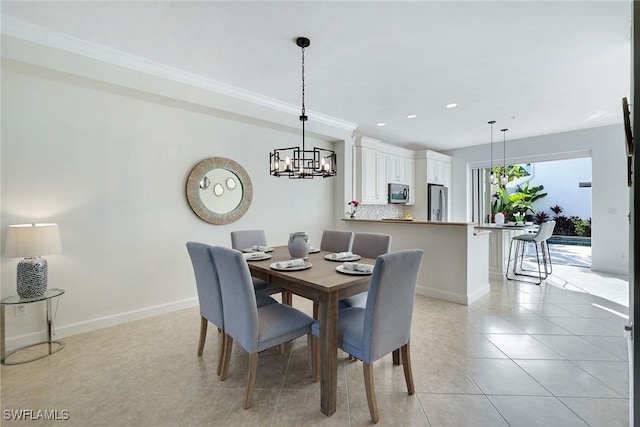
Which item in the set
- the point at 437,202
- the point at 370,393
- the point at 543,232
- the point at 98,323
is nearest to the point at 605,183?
the point at 543,232

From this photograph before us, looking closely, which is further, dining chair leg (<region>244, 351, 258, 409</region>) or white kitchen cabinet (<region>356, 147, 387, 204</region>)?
white kitchen cabinet (<region>356, 147, 387, 204</region>)

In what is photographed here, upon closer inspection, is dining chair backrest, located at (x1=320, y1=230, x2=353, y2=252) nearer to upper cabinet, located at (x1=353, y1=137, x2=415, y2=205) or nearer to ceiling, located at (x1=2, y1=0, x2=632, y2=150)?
ceiling, located at (x1=2, y1=0, x2=632, y2=150)

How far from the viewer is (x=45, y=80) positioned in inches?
103

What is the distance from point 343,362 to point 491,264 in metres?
3.79

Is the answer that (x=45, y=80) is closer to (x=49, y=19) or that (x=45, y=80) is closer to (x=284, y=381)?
(x=49, y=19)

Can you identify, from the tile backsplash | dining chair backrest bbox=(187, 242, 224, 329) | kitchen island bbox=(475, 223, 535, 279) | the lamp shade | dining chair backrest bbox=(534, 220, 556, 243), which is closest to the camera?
dining chair backrest bbox=(187, 242, 224, 329)

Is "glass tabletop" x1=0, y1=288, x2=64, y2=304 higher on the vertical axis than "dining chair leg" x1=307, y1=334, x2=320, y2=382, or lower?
higher

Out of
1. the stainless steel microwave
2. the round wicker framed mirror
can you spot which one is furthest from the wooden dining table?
the stainless steel microwave

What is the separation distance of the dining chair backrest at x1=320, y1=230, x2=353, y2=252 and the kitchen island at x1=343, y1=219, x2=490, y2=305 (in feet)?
4.24

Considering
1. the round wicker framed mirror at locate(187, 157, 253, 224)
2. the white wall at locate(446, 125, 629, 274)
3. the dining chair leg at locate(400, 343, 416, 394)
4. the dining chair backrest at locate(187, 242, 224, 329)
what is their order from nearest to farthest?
the dining chair leg at locate(400, 343, 416, 394)
the dining chair backrest at locate(187, 242, 224, 329)
the round wicker framed mirror at locate(187, 157, 253, 224)
the white wall at locate(446, 125, 629, 274)

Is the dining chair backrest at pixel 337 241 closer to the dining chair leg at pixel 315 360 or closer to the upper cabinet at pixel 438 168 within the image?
the dining chair leg at pixel 315 360

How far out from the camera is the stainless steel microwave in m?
5.90

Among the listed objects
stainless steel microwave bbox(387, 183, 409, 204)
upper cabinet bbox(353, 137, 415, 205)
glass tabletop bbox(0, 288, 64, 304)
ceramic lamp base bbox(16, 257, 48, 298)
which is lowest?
glass tabletop bbox(0, 288, 64, 304)

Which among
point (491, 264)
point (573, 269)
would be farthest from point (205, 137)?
point (573, 269)
